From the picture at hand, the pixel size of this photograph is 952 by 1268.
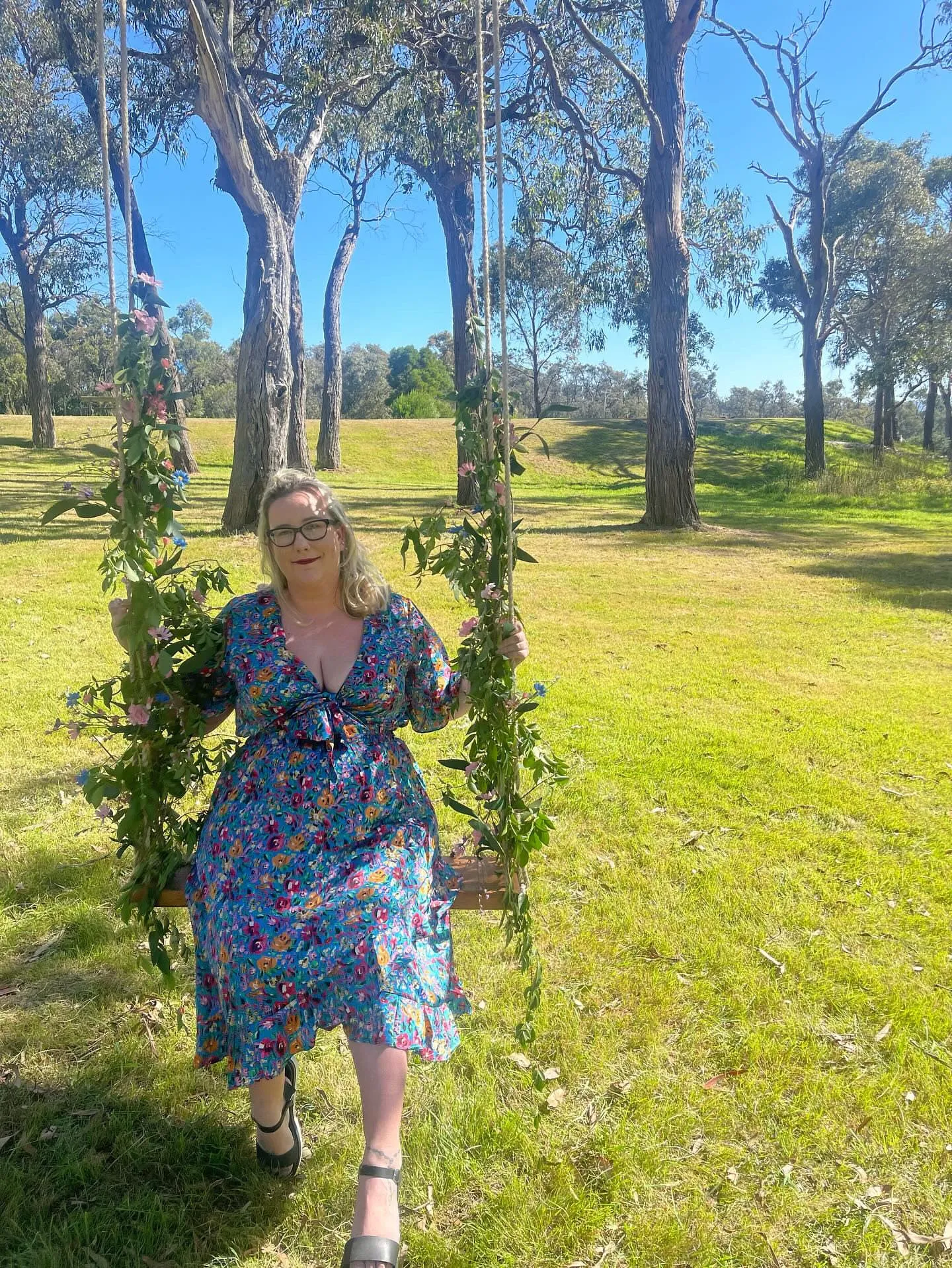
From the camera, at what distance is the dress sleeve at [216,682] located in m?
2.05

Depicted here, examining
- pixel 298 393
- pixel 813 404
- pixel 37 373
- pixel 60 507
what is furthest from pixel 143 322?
pixel 37 373

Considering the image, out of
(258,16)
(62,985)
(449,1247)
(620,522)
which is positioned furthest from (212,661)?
(258,16)

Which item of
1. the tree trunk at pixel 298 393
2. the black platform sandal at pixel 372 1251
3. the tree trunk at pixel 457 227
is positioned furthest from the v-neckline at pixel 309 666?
the tree trunk at pixel 457 227

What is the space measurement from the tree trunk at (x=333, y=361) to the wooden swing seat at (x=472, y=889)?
717 inches

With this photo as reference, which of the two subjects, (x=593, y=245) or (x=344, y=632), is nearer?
(x=344, y=632)

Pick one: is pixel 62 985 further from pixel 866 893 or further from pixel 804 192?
pixel 804 192

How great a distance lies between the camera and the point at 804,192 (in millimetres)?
20062

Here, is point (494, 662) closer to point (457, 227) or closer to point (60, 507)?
point (60, 507)

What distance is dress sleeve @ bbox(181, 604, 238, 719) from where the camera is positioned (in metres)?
2.05

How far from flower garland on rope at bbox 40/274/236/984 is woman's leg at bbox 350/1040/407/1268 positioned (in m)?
0.72

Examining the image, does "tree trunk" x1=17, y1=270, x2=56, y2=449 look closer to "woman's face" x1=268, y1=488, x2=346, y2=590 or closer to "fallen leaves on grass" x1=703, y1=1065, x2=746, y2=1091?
"woman's face" x1=268, y1=488, x2=346, y2=590

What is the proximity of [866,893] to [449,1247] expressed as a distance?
1.96 meters

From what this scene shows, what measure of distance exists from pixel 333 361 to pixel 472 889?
19.7 metres

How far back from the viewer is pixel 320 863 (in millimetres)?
1718
